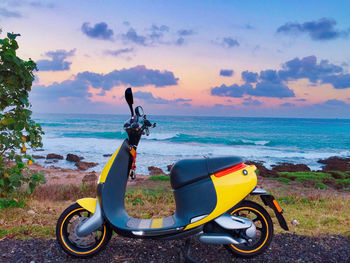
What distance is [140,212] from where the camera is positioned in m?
4.68

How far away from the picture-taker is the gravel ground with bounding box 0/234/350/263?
3.10 meters

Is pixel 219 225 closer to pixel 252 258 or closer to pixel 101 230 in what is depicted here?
pixel 252 258

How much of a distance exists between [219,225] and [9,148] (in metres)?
3.37

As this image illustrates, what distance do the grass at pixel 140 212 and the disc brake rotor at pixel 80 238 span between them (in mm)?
651

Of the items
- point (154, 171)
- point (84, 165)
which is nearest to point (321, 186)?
point (154, 171)

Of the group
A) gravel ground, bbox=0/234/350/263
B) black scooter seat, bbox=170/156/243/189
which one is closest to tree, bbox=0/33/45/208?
gravel ground, bbox=0/234/350/263

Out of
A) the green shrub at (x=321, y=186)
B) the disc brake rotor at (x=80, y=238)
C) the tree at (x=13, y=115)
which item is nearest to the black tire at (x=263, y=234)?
the disc brake rotor at (x=80, y=238)

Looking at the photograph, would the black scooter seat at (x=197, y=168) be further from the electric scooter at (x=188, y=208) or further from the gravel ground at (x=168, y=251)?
the gravel ground at (x=168, y=251)

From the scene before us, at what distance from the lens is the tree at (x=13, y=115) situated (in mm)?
4254

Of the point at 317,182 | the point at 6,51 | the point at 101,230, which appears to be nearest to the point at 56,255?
the point at 101,230

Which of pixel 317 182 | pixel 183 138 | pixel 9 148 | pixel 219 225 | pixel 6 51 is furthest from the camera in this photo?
pixel 183 138

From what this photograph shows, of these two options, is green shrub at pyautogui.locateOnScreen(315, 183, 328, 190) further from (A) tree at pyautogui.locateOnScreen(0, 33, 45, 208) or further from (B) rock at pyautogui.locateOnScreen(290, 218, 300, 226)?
(A) tree at pyautogui.locateOnScreen(0, 33, 45, 208)

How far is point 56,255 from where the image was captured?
318cm

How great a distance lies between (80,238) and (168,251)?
0.93 m
